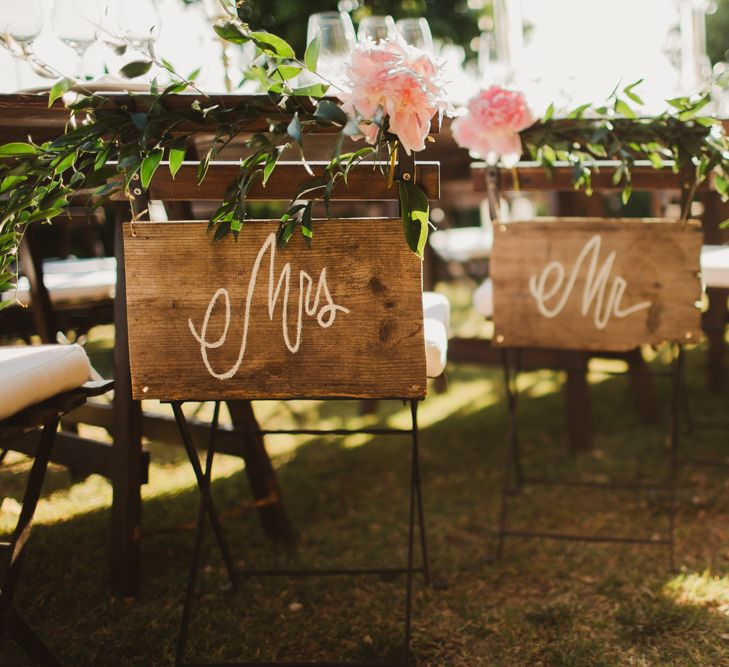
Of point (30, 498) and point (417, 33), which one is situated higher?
point (417, 33)

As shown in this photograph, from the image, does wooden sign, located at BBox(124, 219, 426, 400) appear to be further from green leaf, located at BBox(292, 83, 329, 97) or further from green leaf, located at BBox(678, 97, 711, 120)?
green leaf, located at BBox(678, 97, 711, 120)

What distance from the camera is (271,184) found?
1.39m

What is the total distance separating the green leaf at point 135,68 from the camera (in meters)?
1.22

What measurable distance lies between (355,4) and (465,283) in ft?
7.17

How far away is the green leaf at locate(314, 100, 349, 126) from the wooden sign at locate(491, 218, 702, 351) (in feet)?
2.43

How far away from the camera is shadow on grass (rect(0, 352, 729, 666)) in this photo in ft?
5.26

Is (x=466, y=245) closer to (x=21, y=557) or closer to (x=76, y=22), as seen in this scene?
(x=76, y=22)

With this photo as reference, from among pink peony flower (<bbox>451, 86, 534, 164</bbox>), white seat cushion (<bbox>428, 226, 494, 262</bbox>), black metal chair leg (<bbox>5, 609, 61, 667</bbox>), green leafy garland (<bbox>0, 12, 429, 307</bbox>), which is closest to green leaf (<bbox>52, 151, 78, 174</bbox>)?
green leafy garland (<bbox>0, 12, 429, 307</bbox>)

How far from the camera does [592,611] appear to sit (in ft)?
5.62

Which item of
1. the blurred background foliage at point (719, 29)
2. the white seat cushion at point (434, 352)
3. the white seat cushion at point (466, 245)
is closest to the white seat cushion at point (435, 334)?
the white seat cushion at point (434, 352)

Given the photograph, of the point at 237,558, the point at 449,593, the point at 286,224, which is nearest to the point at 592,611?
the point at 449,593

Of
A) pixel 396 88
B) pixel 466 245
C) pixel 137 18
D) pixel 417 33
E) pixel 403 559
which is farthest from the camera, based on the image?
pixel 466 245

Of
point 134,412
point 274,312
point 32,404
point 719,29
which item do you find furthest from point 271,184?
point 719,29

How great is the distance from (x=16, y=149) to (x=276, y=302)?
49 centimetres
